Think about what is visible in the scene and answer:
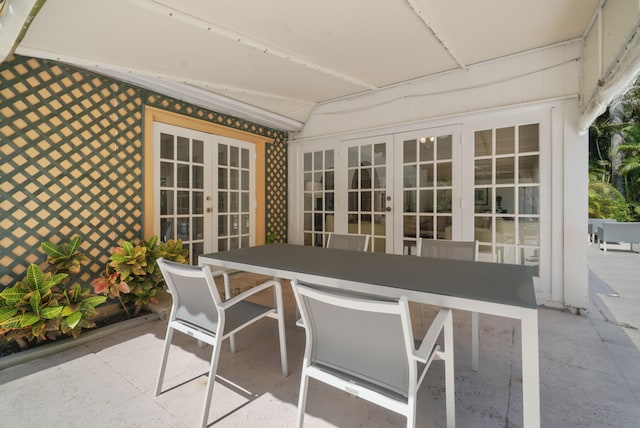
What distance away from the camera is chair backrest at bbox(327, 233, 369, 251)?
8.70ft

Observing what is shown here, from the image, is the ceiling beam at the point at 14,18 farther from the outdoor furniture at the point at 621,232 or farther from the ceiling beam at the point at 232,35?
the outdoor furniture at the point at 621,232

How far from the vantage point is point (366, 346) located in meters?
1.14

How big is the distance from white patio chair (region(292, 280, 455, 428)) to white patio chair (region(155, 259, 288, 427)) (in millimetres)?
539

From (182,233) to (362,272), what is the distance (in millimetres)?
2783

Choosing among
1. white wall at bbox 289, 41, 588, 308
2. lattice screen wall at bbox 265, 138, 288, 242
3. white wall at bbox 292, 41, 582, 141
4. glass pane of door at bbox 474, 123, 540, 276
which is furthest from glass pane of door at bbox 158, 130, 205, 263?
glass pane of door at bbox 474, 123, 540, 276

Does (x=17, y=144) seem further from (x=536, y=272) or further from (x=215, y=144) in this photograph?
(x=536, y=272)

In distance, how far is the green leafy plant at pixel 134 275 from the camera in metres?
2.56

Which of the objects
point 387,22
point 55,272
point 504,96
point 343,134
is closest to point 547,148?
point 504,96

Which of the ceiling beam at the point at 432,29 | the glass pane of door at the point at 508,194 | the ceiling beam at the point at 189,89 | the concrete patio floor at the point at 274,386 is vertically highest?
the ceiling beam at the point at 432,29

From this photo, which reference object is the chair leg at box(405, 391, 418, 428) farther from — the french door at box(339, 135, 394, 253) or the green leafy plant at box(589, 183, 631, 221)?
the green leafy plant at box(589, 183, 631, 221)

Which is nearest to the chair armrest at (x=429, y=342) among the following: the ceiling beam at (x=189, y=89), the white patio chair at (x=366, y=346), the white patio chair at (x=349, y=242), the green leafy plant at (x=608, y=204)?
the white patio chair at (x=366, y=346)

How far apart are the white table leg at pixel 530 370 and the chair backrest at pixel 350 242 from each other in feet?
5.17

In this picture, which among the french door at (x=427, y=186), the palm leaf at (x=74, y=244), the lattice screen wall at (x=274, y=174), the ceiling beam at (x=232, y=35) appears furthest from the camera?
the lattice screen wall at (x=274, y=174)

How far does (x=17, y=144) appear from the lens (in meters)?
2.36
